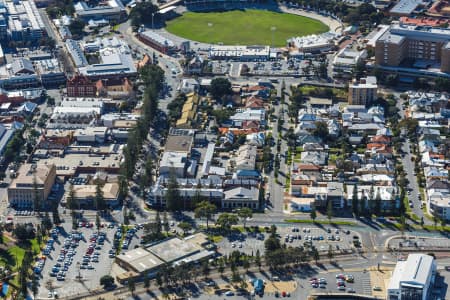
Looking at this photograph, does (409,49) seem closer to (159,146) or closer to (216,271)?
(159,146)

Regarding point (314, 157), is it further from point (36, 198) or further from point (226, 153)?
point (36, 198)

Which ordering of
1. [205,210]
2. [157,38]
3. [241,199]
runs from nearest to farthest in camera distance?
[205,210] < [241,199] < [157,38]

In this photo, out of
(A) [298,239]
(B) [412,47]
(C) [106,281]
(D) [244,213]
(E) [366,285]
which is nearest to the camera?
(E) [366,285]

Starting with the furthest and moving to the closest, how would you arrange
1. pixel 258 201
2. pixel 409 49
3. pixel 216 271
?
pixel 409 49, pixel 258 201, pixel 216 271

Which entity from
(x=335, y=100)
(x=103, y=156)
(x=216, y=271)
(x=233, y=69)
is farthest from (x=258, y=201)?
(x=233, y=69)

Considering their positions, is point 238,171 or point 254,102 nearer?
point 238,171

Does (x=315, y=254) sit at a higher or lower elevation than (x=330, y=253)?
higher

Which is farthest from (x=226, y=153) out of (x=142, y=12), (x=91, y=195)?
(x=142, y=12)

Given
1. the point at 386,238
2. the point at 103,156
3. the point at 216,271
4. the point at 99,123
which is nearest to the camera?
the point at 216,271
